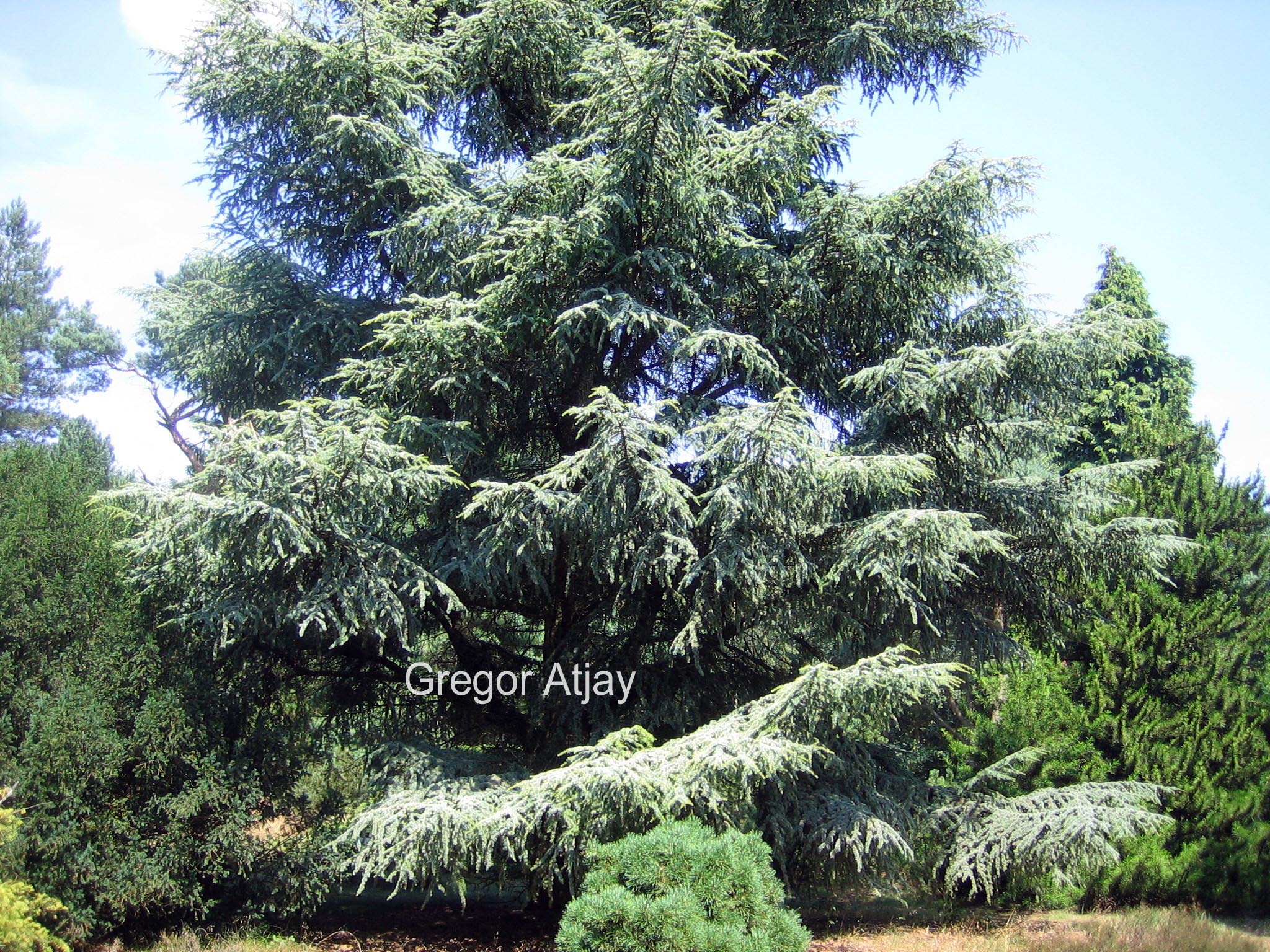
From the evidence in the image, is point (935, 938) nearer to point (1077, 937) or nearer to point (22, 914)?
point (1077, 937)

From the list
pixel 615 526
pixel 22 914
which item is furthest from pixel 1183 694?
pixel 22 914

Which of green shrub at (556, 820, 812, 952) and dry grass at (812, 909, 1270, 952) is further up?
green shrub at (556, 820, 812, 952)

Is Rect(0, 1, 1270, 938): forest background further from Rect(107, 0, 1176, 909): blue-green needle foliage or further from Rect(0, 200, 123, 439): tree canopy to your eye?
Rect(0, 200, 123, 439): tree canopy

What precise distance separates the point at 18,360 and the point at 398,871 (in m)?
26.4

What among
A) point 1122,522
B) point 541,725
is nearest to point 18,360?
point 541,725

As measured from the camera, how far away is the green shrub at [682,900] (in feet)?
19.3

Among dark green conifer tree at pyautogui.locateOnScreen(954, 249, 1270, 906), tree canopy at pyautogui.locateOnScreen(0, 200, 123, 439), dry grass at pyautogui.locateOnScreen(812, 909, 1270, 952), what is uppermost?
tree canopy at pyautogui.locateOnScreen(0, 200, 123, 439)

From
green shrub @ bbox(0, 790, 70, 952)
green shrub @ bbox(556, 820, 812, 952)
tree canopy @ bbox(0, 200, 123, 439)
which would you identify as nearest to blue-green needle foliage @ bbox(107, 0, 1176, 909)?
green shrub @ bbox(556, 820, 812, 952)

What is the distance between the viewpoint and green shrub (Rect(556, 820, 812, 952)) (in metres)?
5.89

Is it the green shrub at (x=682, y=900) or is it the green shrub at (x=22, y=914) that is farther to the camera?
the green shrub at (x=22, y=914)

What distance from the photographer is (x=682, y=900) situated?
5.95 metres

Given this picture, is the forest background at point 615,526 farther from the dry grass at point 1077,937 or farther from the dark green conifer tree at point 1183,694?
the dry grass at point 1077,937

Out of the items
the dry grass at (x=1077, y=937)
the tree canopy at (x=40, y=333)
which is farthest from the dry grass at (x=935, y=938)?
the tree canopy at (x=40, y=333)

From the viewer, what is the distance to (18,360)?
87.0 ft
